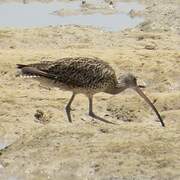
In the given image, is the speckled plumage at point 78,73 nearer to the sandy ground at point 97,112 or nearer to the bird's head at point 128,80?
the bird's head at point 128,80

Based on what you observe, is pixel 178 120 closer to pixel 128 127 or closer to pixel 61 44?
pixel 128 127

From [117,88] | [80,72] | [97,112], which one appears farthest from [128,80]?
[97,112]

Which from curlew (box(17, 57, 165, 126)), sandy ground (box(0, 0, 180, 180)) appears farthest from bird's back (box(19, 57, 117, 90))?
sandy ground (box(0, 0, 180, 180))

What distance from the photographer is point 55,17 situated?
24609 millimetres

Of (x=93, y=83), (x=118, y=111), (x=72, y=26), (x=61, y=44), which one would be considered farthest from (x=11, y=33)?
(x=93, y=83)

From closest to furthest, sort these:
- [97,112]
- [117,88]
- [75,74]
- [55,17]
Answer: [75,74], [117,88], [97,112], [55,17]

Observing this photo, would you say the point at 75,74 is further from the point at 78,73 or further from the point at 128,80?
the point at 128,80

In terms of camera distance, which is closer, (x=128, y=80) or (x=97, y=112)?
(x=128, y=80)

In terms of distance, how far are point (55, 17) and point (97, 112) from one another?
37.2ft

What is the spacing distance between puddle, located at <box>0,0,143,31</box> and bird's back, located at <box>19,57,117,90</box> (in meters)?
10.5

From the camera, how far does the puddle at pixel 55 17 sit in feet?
75.7

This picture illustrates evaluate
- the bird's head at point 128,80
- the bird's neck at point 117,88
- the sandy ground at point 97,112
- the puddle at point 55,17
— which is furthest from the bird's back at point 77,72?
the puddle at point 55,17

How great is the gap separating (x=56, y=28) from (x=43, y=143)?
11.6 metres

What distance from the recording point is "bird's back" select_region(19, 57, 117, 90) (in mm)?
11859
